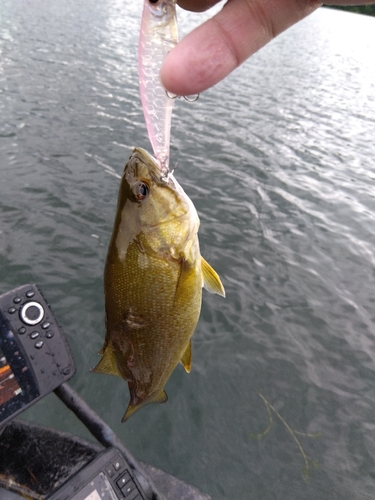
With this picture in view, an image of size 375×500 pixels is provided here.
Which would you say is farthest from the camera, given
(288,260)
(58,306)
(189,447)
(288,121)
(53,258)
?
(288,121)

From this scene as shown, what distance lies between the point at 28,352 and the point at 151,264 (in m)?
1.12

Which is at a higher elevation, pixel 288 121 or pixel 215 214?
pixel 288 121

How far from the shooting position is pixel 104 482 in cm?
228

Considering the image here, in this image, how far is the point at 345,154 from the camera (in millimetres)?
10984

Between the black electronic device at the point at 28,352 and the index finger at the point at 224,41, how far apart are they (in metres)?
1.90

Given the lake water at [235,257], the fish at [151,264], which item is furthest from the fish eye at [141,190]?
the lake water at [235,257]

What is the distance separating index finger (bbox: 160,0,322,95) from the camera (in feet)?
3.37

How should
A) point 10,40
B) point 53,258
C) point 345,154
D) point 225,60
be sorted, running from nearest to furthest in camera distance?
point 225,60 < point 53,258 < point 345,154 < point 10,40

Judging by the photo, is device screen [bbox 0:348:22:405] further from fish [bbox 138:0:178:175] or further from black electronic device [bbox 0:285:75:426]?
fish [bbox 138:0:178:175]

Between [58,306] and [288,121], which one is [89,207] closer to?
[58,306]

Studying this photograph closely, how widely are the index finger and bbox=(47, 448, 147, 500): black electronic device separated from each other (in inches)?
83.3

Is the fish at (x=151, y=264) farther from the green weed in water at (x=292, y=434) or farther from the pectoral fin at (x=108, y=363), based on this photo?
the green weed in water at (x=292, y=434)

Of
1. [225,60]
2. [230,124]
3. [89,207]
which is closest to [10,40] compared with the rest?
[230,124]

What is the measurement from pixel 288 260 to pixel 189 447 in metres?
3.51
